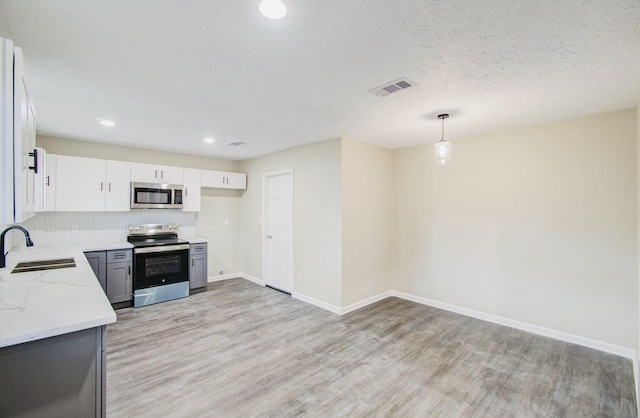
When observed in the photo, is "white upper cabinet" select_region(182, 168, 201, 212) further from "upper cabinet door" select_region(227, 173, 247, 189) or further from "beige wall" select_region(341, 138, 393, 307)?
"beige wall" select_region(341, 138, 393, 307)

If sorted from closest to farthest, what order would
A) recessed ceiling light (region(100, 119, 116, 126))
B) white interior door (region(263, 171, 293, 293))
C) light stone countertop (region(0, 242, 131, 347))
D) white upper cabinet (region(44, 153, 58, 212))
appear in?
light stone countertop (region(0, 242, 131, 347))
recessed ceiling light (region(100, 119, 116, 126))
white upper cabinet (region(44, 153, 58, 212))
white interior door (region(263, 171, 293, 293))

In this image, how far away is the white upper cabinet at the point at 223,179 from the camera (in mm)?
5465

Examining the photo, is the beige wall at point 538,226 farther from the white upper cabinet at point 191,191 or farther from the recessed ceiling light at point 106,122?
the recessed ceiling light at point 106,122

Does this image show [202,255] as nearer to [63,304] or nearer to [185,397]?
[185,397]

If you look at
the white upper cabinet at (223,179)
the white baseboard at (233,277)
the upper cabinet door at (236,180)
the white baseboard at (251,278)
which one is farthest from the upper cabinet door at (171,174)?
the white baseboard at (251,278)

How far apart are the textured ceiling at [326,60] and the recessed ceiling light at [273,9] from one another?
0.04 m

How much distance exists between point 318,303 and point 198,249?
2255mm

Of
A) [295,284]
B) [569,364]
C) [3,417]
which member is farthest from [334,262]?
[3,417]

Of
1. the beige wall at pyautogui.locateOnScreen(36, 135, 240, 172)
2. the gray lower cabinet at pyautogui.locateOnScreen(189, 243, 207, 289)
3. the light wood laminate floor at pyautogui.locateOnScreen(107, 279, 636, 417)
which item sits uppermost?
the beige wall at pyautogui.locateOnScreen(36, 135, 240, 172)

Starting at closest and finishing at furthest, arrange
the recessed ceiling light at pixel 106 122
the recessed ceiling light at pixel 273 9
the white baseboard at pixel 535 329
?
the recessed ceiling light at pixel 273 9 → the white baseboard at pixel 535 329 → the recessed ceiling light at pixel 106 122

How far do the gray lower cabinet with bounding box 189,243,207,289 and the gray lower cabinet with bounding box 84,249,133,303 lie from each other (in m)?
0.88

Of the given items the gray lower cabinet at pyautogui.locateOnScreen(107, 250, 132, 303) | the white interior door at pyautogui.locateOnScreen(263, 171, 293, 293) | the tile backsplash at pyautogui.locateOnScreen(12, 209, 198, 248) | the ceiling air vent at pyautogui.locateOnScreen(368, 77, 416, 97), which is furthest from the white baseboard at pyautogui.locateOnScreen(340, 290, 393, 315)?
the tile backsplash at pyautogui.locateOnScreen(12, 209, 198, 248)

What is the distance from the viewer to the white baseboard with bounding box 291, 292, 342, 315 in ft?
13.6

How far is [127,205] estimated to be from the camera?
460cm
